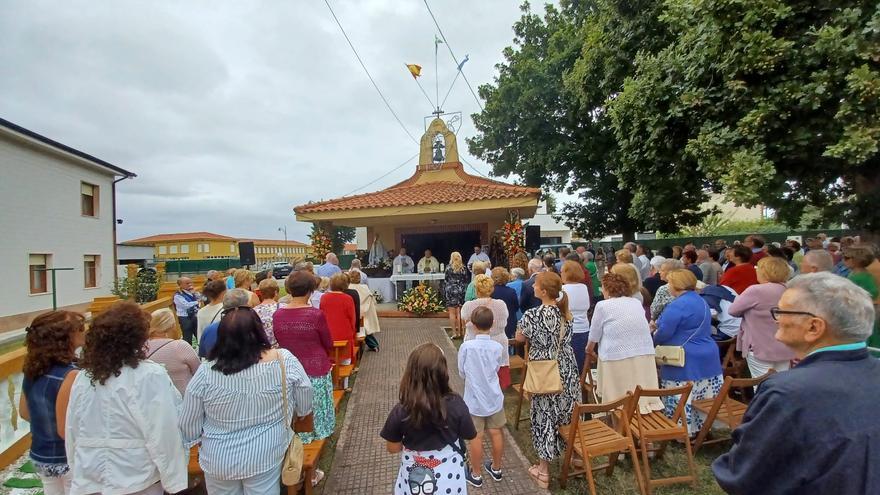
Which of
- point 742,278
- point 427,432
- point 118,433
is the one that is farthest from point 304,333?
point 742,278

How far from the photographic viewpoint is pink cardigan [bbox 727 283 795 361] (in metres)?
3.68

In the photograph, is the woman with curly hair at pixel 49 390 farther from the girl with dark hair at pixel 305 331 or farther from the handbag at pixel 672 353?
the handbag at pixel 672 353

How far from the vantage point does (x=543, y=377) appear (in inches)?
129

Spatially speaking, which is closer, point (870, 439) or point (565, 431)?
point (870, 439)

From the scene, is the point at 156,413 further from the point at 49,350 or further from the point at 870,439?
the point at 870,439

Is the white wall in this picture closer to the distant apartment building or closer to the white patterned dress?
the white patterned dress

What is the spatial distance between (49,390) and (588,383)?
4.33m

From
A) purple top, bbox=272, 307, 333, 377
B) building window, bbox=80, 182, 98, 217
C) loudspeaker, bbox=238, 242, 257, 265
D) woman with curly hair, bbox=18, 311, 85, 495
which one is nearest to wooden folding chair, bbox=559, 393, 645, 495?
purple top, bbox=272, 307, 333, 377

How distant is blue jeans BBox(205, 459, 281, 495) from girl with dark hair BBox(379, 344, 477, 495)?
72 centimetres

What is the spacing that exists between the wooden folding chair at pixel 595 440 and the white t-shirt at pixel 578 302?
122 centimetres

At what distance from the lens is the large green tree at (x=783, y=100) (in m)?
4.47

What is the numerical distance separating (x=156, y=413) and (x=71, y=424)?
42 cm

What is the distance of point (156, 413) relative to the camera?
215 cm

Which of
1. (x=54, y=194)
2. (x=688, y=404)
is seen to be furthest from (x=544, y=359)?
(x=54, y=194)
